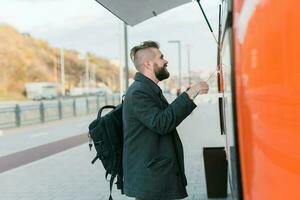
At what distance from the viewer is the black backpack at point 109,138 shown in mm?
3350

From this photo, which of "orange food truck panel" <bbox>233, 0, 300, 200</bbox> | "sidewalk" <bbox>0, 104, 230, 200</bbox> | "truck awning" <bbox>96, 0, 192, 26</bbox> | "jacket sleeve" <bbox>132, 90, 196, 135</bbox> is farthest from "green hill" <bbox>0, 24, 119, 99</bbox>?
"orange food truck panel" <bbox>233, 0, 300, 200</bbox>

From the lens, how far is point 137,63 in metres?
3.21

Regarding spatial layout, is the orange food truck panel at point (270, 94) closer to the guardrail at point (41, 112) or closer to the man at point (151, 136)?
the man at point (151, 136)

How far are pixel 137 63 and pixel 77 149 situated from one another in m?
10.7

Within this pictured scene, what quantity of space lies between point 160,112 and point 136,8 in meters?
1.60

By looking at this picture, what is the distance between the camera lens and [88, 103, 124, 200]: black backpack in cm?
335

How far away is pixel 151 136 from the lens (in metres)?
3.07

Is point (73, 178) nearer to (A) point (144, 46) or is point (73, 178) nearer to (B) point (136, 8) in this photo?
(B) point (136, 8)

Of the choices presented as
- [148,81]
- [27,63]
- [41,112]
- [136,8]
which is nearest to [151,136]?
[148,81]

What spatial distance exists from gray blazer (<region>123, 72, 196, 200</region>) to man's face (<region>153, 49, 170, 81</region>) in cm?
9

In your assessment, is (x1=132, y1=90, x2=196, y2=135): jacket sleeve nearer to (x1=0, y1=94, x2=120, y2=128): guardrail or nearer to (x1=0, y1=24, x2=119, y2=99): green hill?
(x1=0, y1=94, x2=120, y2=128): guardrail

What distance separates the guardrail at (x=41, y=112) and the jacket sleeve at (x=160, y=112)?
20489 millimetres

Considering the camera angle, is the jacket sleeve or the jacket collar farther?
the jacket collar

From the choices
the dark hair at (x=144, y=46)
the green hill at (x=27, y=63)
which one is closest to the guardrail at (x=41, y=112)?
the dark hair at (x=144, y=46)
